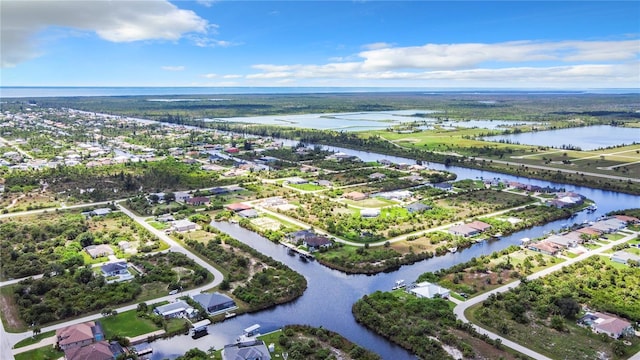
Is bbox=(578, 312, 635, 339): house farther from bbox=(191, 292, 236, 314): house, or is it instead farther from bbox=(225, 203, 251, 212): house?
bbox=(225, 203, 251, 212): house

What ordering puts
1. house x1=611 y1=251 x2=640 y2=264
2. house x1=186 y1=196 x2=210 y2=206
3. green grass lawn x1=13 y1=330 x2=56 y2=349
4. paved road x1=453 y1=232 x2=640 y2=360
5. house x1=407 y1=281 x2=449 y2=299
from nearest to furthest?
paved road x1=453 y1=232 x2=640 y2=360 < green grass lawn x1=13 y1=330 x2=56 y2=349 < house x1=407 y1=281 x2=449 y2=299 < house x1=611 y1=251 x2=640 y2=264 < house x1=186 y1=196 x2=210 y2=206

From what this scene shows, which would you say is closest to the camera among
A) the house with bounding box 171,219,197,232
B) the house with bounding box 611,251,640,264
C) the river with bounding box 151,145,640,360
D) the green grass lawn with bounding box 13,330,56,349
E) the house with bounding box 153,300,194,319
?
the green grass lawn with bounding box 13,330,56,349

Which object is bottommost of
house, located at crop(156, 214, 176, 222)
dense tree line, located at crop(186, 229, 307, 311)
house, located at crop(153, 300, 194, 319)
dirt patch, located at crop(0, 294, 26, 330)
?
dirt patch, located at crop(0, 294, 26, 330)

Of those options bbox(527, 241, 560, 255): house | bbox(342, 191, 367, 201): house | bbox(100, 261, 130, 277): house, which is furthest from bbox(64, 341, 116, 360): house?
bbox(342, 191, 367, 201): house

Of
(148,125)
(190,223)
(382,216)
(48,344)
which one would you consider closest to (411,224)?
(382,216)

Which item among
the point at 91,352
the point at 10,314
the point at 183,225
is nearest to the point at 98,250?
the point at 183,225

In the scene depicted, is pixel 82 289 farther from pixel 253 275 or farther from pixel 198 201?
pixel 198 201
